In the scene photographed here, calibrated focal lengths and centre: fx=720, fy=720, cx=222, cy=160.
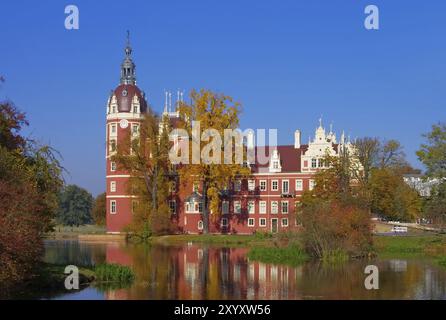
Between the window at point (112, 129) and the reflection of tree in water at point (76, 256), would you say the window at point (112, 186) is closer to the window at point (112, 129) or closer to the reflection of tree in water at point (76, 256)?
the window at point (112, 129)

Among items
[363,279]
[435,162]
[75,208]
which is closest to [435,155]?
[435,162]

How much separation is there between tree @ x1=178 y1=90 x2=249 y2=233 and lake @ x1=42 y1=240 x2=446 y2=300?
19847 millimetres

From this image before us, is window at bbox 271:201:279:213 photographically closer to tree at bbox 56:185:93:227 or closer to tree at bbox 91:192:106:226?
tree at bbox 91:192:106:226

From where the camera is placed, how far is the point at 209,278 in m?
31.1

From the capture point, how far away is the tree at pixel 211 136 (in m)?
62.5

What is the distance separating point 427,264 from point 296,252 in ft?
24.2

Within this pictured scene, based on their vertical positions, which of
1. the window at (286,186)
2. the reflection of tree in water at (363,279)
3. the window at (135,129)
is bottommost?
the reflection of tree in water at (363,279)

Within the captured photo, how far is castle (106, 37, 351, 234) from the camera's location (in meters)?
73.1

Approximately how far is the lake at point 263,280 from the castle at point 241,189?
30.3 metres

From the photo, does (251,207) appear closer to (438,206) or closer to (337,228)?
(438,206)

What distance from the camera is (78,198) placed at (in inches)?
4557

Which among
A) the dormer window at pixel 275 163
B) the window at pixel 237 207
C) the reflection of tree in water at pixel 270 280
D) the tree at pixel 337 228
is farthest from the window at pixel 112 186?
the tree at pixel 337 228

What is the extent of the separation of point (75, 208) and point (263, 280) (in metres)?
89.0
